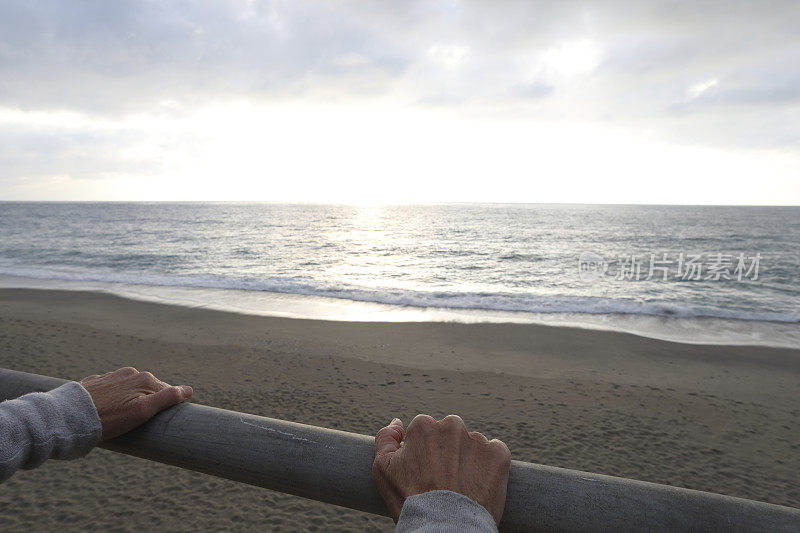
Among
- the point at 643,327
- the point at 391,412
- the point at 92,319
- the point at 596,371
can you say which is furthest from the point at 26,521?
the point at 643,327

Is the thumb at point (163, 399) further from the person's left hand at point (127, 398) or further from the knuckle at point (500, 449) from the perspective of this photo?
the knuckle at point (500, 449)

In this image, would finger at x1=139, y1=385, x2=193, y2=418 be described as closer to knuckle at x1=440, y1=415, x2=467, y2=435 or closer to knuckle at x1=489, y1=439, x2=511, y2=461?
knuckle at x1=440, y1=415, x2=467, y2=435

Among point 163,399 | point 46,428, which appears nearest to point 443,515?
point 163,399

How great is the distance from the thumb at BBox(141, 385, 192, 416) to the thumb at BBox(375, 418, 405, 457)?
0.52 metres

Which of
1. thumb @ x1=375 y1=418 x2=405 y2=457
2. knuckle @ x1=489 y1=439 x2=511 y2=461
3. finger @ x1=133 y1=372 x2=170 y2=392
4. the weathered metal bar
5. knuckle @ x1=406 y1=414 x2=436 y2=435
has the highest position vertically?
knuckle @ x1=406 y1=414 x2=436 y2=435

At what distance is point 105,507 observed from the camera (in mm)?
3844

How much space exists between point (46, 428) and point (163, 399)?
9.5 inches

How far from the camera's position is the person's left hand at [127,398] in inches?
44.1

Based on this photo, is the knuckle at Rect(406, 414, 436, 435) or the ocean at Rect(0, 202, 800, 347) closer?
the knuckle at Rect(406, 414, 436, 435)

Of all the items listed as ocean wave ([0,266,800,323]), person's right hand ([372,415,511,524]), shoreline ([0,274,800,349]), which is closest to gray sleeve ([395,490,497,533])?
person's right hand ([372,415,511,524])

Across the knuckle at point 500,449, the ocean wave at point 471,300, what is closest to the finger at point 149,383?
the knuckle at point 500,449

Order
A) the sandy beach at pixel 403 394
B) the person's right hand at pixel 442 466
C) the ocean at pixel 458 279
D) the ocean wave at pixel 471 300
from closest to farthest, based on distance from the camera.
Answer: the person's right hand at pixel 442 466 < the sandy beach at pixel 403 394 < the ocean at pixel 458 279 < the ocean wave at pixel 471 300

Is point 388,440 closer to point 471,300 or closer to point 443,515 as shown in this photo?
point 443,515

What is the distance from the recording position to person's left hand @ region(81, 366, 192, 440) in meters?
1.12
